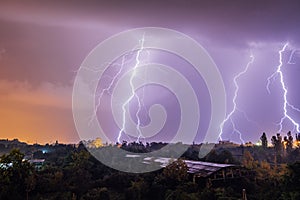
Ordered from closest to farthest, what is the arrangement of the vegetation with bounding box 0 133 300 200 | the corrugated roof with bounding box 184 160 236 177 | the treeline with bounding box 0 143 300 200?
the vegetation with bounding box 0 133 300 200, the treeline with bounding box 0 143 300 200, the corrugated roof with bounding box 184 160 236 177

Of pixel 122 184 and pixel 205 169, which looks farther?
pixel 205 169

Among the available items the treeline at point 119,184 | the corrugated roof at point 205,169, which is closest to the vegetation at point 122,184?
the treeline at point 119,184

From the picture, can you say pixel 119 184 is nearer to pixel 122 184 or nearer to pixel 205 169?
pixel 122 184

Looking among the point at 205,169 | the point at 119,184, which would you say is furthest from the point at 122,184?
the point at 205,169

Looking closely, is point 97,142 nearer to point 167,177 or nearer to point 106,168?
point 106,168

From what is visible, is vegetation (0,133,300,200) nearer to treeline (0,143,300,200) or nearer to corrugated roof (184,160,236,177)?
treeline (0,143,300,200)

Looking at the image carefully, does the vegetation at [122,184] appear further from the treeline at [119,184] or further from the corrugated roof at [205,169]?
the corrugated roof at [205,169]

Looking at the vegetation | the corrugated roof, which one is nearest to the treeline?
the vegetation

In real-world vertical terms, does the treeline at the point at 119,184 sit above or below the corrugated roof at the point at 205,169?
below

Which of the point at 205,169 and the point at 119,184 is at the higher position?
the point at 205,169

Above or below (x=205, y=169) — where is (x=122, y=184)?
below

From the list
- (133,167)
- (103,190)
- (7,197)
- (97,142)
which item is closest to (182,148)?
(97,142)

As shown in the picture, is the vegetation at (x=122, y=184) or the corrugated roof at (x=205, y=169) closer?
the vegetation at (x=122, y=184)
